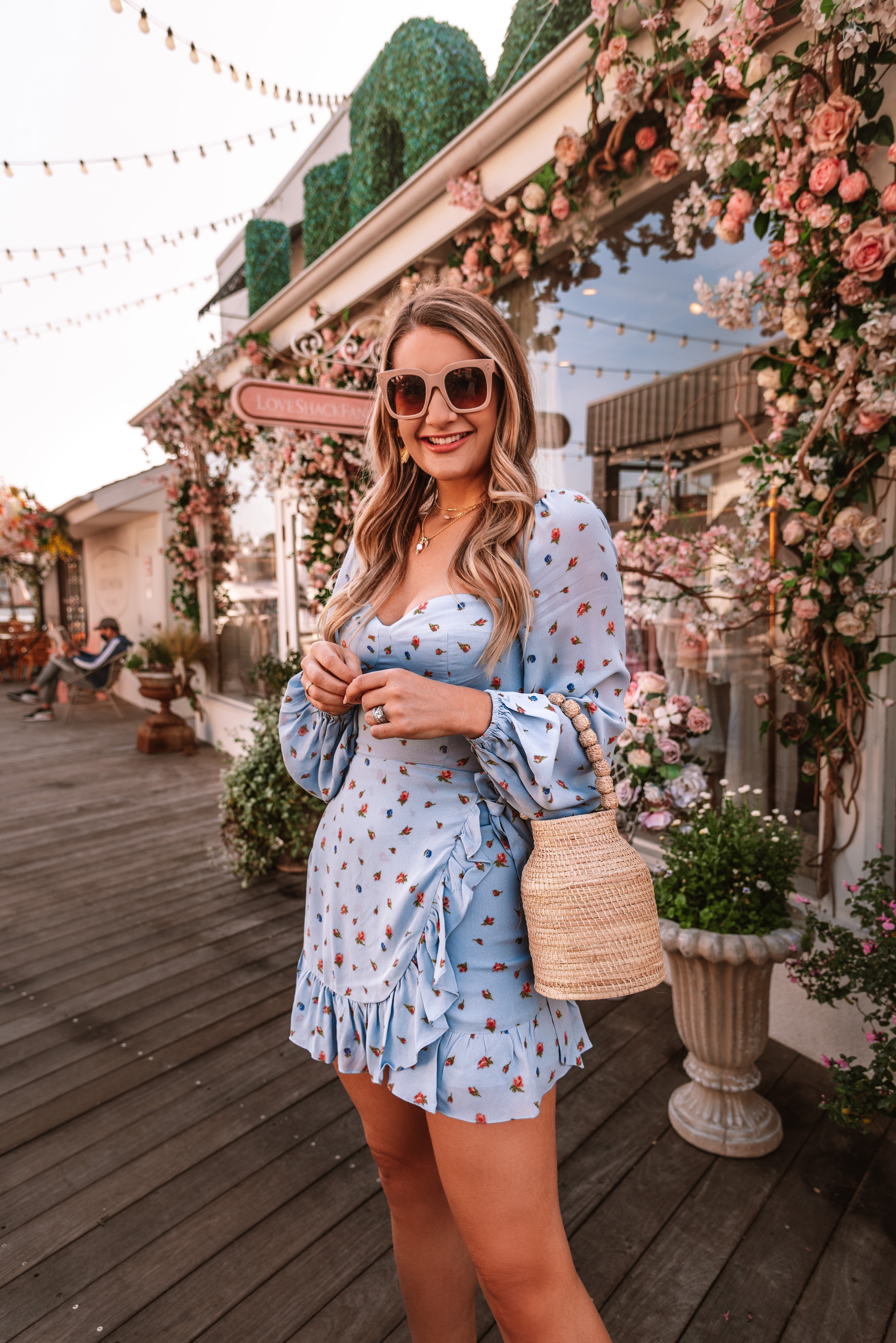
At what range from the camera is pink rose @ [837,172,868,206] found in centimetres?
173

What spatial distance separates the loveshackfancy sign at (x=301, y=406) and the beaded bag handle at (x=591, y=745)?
2.43 meters

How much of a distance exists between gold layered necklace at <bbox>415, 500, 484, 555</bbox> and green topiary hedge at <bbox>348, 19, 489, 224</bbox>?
3.29 meters

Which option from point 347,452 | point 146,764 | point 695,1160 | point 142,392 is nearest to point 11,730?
point 146,764

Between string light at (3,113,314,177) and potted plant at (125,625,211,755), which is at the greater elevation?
string light at (3,113,314,177)

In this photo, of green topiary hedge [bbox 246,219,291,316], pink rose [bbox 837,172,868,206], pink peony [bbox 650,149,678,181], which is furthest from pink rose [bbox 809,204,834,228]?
green topiary hedge [bbox 246,219,291,316]

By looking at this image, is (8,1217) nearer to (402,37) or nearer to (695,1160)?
(695,1160)

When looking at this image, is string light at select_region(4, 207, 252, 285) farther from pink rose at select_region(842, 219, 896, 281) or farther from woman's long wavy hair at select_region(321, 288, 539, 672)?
woman's long wavy hair at select_region(321, 288, 539, 672)

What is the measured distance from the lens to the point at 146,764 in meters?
6.50

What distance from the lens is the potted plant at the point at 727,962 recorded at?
1.88 metres

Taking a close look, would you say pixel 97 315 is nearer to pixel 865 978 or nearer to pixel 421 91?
pixel 421 91

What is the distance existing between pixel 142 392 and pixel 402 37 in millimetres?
5512

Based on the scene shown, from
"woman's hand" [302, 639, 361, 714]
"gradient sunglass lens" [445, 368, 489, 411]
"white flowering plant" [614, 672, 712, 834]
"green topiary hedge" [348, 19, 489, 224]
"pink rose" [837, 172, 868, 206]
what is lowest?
"white flowering plant" [614, 672, 712, 834]

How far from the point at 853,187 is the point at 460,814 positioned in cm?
181

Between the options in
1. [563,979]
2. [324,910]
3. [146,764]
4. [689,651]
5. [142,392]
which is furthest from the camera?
[142,392]
